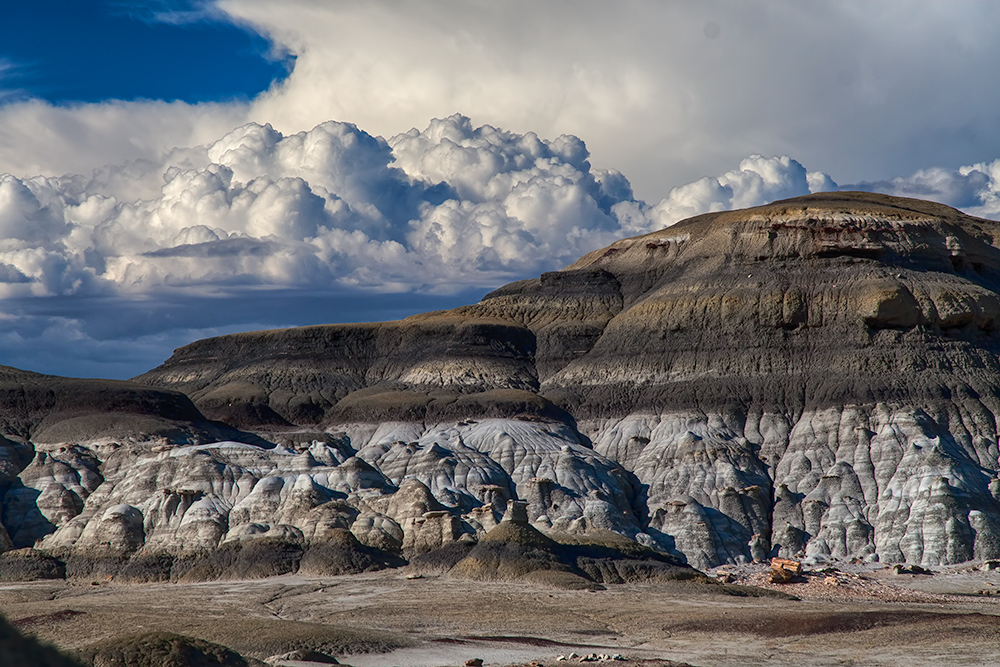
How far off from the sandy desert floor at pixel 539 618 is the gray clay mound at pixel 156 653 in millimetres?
7862

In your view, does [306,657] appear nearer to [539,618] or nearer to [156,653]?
[156,653]

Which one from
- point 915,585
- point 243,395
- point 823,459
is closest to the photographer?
point 915,585

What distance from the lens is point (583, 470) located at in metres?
98.8

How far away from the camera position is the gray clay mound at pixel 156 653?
36000 millimetres

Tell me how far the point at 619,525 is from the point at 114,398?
1890 inches

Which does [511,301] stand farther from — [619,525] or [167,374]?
[619,525]

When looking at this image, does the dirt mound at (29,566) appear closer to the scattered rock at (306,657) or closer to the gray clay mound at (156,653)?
the scattered rock at (306,657)

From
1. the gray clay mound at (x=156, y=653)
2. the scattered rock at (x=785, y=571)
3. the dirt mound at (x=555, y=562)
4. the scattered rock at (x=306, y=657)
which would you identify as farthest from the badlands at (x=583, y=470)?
the gray clay mound at (x=156, y=653)

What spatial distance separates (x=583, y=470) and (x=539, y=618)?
40.1m

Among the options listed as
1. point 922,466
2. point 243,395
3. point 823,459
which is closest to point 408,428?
point 243,395

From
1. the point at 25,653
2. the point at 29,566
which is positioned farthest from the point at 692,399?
the point at 25,653

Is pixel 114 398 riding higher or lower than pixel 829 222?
lower

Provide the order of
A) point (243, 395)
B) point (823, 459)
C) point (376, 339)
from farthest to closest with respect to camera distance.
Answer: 1. point (376, 339)
2. point (243, 395)
3. point (823, 459)

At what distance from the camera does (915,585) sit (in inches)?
3054
